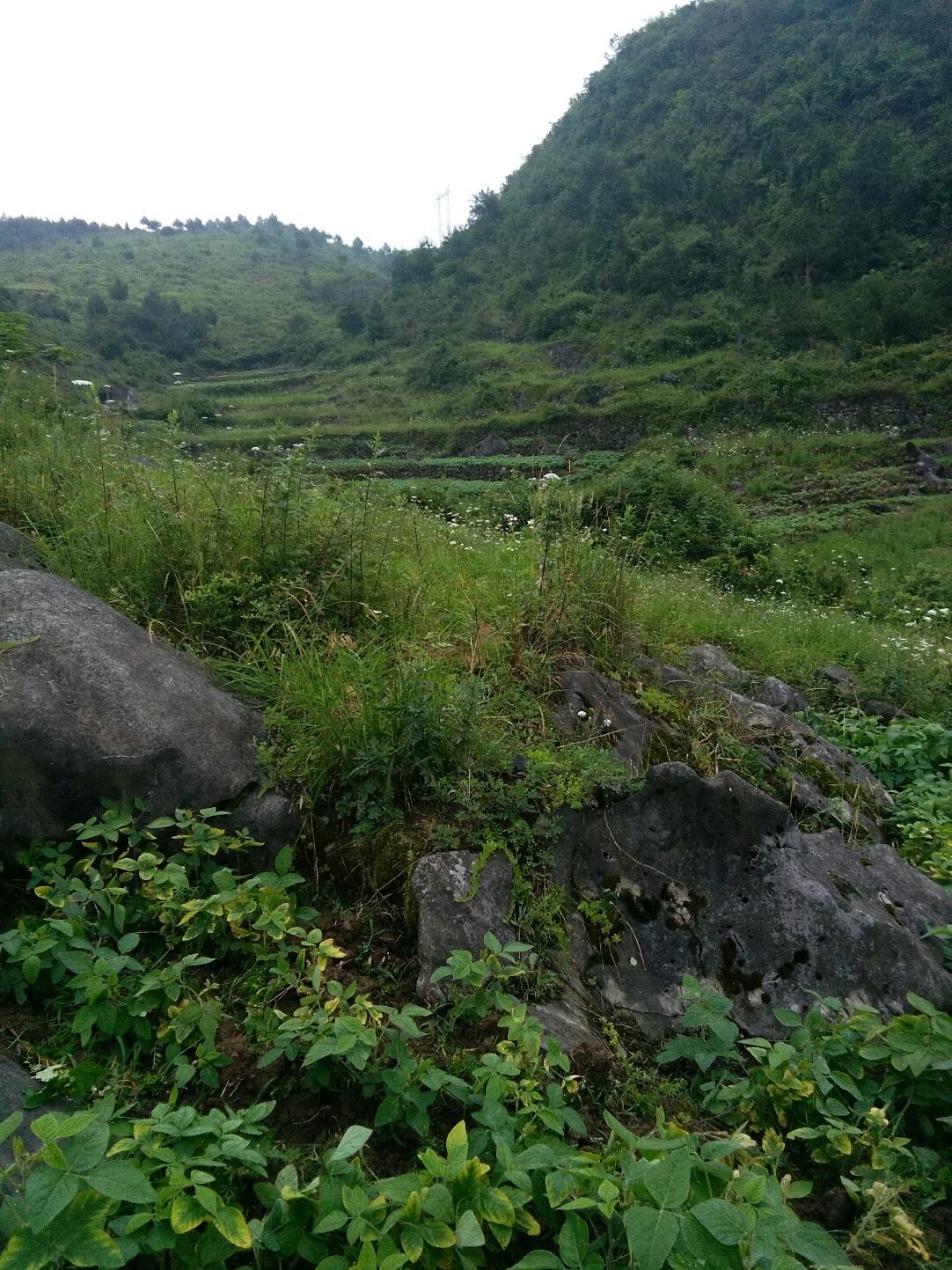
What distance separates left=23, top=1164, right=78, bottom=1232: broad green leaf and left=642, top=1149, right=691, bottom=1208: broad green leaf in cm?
95

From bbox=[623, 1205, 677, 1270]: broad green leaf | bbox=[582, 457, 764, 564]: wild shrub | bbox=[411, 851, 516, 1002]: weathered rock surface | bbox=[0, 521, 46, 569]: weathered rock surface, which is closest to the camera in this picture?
bbox=[623, 1205, 677, 1270]: broad green leaf

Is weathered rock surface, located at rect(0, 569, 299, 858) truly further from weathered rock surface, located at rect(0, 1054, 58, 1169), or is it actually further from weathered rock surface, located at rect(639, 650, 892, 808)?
weathered rock surface, located at rect(639, 650, 892, 808)

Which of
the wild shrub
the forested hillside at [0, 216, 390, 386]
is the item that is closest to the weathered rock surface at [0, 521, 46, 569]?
the wild shrub

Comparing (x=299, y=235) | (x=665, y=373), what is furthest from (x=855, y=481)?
(x=299, y=235)

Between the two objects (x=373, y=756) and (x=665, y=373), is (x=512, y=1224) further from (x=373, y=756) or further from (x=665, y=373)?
(x=665, y=373)

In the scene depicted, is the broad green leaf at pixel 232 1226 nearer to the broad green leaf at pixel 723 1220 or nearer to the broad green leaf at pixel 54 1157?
the broad green leaf at pixel 54 1157

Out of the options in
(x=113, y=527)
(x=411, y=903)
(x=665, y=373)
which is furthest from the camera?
(x=665, y=373)

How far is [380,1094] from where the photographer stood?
1.75 meters

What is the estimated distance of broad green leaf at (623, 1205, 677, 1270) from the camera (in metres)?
1.18

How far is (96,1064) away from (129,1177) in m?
0.58

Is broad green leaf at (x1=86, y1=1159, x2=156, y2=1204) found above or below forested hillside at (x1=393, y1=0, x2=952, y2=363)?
→ below

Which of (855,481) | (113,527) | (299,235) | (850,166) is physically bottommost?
(855,481)

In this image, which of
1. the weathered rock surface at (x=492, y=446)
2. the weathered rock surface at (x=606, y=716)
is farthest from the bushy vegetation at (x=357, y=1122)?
the weathered rock surface at (x=492, y=446)

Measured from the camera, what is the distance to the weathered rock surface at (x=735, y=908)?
245 centimetres
